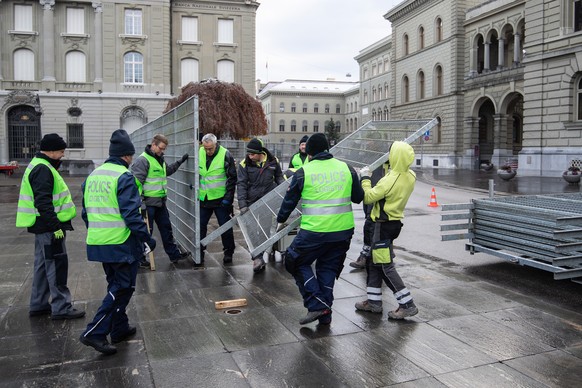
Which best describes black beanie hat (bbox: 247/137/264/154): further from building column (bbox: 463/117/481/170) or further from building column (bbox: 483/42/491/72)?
building column (bbox: 483/42/491/72)

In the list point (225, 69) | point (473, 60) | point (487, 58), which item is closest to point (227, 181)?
point (225, 69)

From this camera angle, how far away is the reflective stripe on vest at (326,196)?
18.0ft

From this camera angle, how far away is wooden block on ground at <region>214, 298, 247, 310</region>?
6238 mm

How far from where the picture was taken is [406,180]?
5.84 metres

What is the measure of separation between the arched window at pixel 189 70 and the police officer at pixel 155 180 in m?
40.6

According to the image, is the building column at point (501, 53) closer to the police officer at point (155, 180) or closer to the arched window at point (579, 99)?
the arched window at point (579, 99)

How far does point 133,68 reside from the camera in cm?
4491

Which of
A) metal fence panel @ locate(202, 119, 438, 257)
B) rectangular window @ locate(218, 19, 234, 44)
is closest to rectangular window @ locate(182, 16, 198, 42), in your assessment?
rectangular window @ locate(218, 19, 234, 44)

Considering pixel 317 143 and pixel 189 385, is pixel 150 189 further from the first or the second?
pixel 189 385

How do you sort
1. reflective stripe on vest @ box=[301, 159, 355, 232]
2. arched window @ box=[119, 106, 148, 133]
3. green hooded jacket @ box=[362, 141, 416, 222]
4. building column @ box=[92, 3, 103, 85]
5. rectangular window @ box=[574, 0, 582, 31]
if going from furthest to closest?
arched window @ box=[119, 106, 148, 133]
building column @ box=[92, 3, 103, 85]
rectangular window @ box=[574, 0, 582, 31]
green hooded jacket @ box=[362, 141, 416, 222]
reflective stripe on vest @ box=[301, 159, 355, 232]

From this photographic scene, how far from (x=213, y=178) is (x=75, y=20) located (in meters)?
41.0

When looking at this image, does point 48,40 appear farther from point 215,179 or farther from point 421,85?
point 215,179

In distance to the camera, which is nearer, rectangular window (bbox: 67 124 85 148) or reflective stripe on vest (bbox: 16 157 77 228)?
reflective stripe on vest (bbox: 16 157 77 228)

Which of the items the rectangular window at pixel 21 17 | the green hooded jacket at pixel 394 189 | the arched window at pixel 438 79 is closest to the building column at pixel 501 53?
the arched window at pixel 438 79
